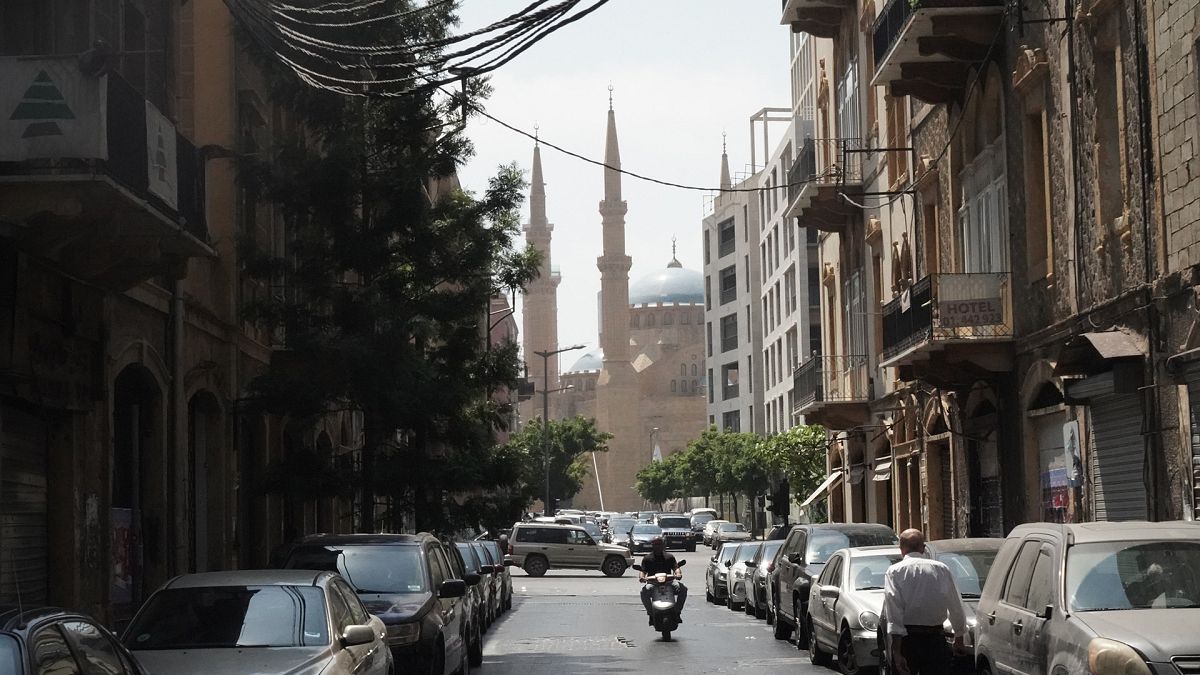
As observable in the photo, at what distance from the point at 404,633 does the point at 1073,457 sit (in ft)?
33.0

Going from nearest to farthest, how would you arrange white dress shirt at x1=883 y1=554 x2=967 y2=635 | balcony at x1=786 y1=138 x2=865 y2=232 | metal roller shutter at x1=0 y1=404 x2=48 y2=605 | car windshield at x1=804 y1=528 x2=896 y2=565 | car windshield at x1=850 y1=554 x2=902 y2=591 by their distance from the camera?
1. white dress shirt at x1=883 y1=554 x2=967 y2=635
2. metal roller shutter at x1=0 y1=404 x2=48 y2=605
3. car windshield at x1=850 y1=554 x2=902 y2=591
4. car windshield at x1=804 y1=528 x2=896 y2=565
5. balcony at x1=786 y1=138 x2=865 y2=232

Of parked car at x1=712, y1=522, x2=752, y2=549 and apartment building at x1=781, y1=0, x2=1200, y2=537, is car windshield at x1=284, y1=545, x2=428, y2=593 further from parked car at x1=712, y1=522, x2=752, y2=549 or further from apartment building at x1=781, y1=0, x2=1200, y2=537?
parked car at x1=712, y1=522, x2=752, y2=549

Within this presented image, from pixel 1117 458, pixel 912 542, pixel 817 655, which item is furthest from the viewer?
pixel 1117 458

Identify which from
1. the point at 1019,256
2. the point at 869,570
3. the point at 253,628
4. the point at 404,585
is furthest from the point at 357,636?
the point at 1019,256

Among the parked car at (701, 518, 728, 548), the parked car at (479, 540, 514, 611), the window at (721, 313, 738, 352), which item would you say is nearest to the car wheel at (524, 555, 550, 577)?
the parked car at (479, 540, 514, 611)

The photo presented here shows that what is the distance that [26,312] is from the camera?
1684 cm

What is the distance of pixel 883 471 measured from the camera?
36.2 m

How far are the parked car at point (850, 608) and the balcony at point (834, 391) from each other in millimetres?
16626

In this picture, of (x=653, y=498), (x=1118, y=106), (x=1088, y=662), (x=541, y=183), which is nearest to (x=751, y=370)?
(x=653, y=498)

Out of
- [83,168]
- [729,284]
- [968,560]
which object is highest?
[729,284]

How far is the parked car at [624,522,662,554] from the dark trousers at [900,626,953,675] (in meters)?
53.8

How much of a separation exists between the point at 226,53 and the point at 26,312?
10419 mm

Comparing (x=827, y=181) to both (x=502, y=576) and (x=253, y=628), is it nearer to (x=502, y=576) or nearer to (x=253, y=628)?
(x=502, y=576)

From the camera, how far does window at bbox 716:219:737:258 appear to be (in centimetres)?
11588
